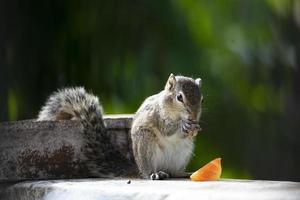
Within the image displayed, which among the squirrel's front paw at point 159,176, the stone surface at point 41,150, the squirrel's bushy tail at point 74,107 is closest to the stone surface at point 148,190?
the squirrel's front paw at point 159,176

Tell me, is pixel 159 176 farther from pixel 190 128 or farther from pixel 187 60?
pixel 187 60

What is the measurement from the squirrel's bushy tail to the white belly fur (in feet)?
1.37

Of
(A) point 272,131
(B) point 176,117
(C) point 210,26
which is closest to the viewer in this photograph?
(B) point 176,117

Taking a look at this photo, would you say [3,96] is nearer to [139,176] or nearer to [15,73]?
[139,176]

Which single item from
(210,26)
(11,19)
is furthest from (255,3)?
(11,19)

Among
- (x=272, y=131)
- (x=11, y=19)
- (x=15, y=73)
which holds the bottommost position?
(x=272, y=131)

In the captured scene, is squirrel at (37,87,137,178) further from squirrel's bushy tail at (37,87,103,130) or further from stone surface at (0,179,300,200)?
stone surface at (0,179,300,200)

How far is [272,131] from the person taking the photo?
19.5 ft

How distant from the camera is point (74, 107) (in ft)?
14.5

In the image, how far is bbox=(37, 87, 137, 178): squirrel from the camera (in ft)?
14.0

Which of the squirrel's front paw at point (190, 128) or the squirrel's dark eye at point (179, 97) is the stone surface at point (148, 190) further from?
the squirrel's dark eye at point (179, 97)

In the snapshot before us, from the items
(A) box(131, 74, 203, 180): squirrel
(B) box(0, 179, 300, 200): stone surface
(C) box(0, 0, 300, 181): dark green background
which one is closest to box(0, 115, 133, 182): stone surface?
(B) box(0, 179, 300, 200): stone surface

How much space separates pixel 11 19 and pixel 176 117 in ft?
7.62

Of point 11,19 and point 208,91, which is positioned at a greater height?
point 11,19
